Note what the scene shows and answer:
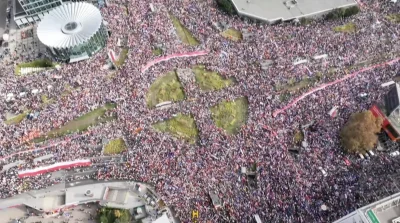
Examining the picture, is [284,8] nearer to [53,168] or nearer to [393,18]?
[393,18]

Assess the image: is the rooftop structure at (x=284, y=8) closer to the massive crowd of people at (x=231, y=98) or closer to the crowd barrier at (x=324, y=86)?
the massive crowd of people at (x=231, y=98)

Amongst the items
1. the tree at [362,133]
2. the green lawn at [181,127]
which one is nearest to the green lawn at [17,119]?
the green lawn at [181,127]

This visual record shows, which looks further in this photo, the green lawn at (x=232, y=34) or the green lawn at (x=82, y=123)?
the green lawn at (x=232, y=34)

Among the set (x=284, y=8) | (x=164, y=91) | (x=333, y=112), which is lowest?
(x=333, y=112)

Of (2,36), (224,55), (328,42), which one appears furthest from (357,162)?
(2,36)

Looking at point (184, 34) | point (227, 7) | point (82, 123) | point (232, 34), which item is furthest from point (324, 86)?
point (82, 123)

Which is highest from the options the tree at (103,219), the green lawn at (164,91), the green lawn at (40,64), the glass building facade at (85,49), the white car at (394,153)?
the green lawn at (40,64)
